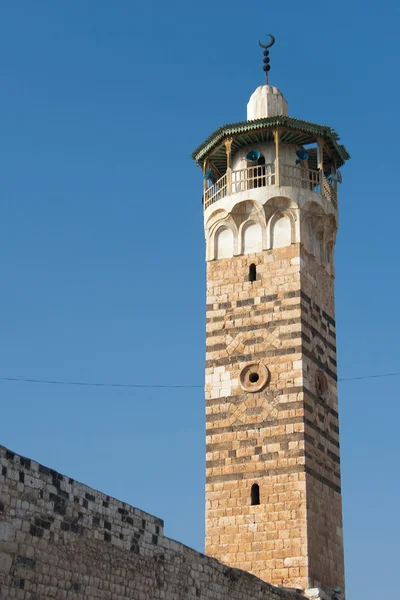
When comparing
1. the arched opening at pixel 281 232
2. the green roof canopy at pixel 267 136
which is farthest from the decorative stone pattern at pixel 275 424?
the green roof canopy at pixel 267 136

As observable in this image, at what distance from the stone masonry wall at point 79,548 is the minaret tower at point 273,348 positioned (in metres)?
4.09

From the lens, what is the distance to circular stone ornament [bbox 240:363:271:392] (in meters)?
19.9

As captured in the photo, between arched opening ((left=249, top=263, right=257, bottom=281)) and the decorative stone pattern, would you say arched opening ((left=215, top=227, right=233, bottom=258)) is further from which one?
arched opening ((left=249, top=263, right=257, bottom=281))

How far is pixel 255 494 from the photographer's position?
19344 millimetres

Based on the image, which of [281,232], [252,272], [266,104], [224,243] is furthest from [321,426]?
[266,104]

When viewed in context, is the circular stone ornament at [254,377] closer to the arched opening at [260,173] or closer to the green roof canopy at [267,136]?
the arched opening at [260,173]

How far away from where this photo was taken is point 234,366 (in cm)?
2031

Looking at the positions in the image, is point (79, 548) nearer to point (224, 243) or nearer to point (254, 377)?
point (254, 377)

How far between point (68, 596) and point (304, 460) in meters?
7.81

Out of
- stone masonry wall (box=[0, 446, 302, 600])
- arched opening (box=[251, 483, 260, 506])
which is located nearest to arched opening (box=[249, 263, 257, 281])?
arched opening (box=[251, 483, 260, 506])

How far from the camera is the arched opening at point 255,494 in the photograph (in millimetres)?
19281

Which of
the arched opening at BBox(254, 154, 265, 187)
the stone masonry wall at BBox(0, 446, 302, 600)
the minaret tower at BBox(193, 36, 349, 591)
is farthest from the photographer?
the arched opening at BBox(254, 154, 265, 187)

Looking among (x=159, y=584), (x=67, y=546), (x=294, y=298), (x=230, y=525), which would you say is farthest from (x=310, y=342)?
(x=67, y=546)

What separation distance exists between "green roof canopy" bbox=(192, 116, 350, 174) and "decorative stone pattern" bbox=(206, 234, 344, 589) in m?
1.90
